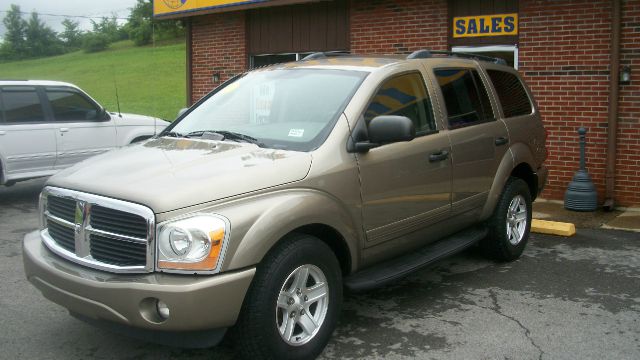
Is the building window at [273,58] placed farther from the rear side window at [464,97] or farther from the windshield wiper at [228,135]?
the windshield wiper at [228,135]

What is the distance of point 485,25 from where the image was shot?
31.4 ft

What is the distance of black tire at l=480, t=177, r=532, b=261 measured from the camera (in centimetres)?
593

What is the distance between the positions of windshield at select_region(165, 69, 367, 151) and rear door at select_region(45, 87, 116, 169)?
5.48 m

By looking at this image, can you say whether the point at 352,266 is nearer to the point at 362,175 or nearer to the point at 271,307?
the point at 362,175

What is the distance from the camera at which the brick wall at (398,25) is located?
10.0 metres

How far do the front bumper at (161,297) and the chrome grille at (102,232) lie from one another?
0.26 feet

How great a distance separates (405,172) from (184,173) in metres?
1.64

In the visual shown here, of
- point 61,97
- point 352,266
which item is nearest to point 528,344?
point 352,266

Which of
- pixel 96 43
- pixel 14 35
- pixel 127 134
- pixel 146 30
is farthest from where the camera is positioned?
pixel 14 35

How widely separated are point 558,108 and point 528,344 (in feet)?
18.4

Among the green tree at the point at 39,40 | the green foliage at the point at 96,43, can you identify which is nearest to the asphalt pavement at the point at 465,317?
the green foliage at the point at 96,43

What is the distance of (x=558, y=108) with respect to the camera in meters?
9.09

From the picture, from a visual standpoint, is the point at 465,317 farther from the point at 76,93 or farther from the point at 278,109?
the point at 76,93

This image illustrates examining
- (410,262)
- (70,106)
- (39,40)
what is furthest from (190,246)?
(39,40)
